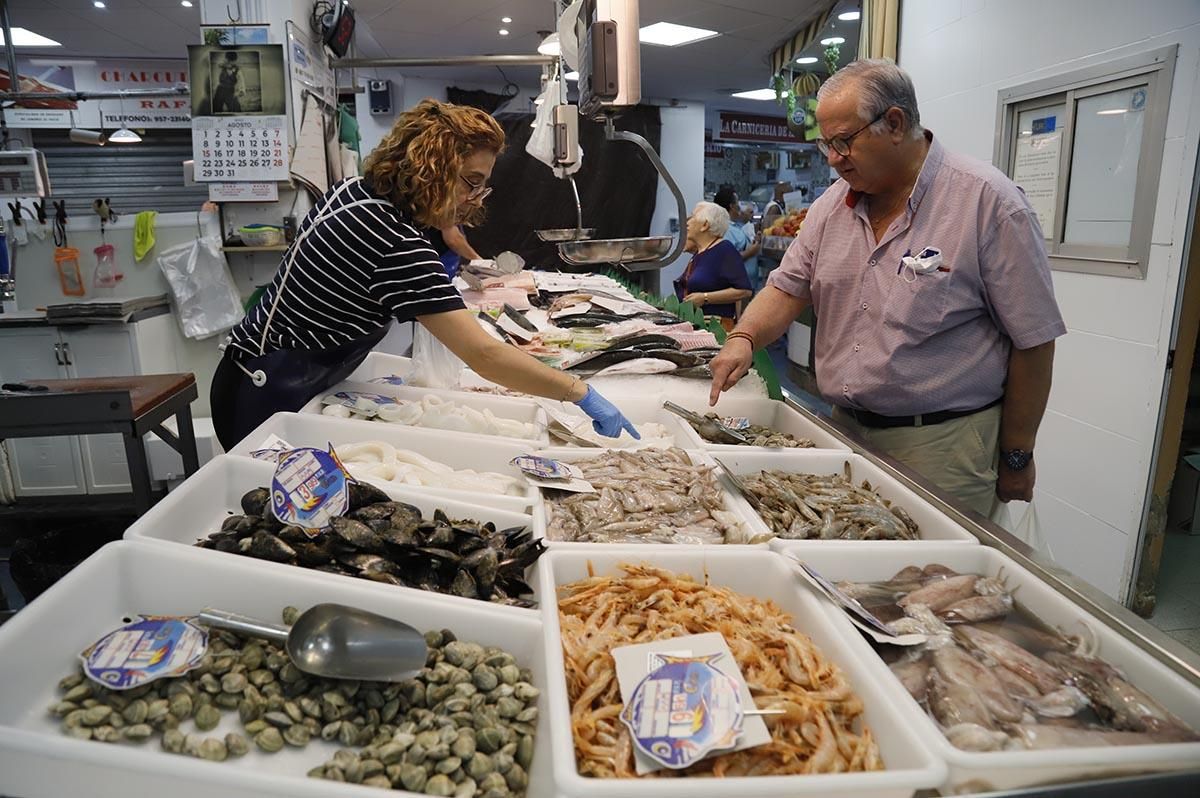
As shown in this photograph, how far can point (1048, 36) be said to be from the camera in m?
3.50

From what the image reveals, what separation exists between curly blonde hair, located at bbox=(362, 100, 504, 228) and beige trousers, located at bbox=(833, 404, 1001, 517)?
1.43 metres

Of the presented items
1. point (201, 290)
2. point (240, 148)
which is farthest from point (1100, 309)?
point (201, 290)

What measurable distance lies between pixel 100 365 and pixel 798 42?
784cm

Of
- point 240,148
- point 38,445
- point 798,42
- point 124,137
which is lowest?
point 38,445

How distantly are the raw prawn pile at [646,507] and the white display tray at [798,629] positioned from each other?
129 millimetres

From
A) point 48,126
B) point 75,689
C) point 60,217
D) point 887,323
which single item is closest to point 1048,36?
point 887,323

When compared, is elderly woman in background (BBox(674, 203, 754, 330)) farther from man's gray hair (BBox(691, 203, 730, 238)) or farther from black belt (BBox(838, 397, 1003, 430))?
black belt (BBox(838, 397, 1003, 430))

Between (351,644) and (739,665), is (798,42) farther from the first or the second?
(351,644)

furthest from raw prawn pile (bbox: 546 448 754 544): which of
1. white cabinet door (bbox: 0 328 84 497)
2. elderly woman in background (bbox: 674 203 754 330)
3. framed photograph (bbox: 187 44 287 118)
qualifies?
elderly woman in background (bbox: 674 203 754 330)

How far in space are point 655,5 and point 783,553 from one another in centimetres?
732

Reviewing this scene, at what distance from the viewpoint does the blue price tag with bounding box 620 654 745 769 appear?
3.06 feet

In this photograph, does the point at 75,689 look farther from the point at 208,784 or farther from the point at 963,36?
the point at 963,36

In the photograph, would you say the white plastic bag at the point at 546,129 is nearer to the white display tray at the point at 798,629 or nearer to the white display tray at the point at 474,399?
the white display tray at the point at 474,399

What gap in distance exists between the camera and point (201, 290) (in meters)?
5.26
